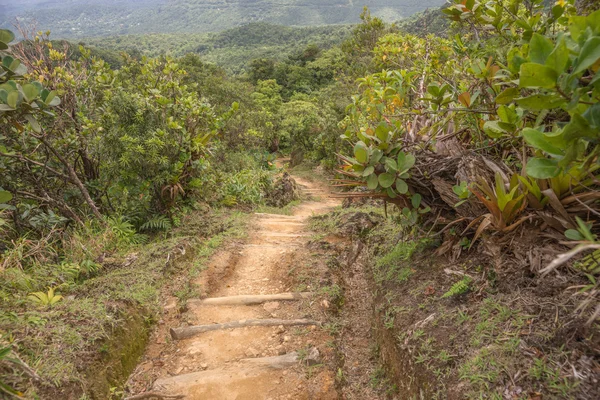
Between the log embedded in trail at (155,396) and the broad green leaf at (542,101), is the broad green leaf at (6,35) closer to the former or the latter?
the log embedded in trail at (155,396)

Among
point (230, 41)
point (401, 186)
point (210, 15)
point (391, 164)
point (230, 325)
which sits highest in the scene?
point (210, 15)

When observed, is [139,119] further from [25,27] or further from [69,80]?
[25,27]

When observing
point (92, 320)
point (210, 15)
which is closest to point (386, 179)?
point (92, 320)

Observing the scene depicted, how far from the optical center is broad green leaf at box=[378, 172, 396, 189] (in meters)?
2.35

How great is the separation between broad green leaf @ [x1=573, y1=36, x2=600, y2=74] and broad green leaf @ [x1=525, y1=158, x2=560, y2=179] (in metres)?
0.37

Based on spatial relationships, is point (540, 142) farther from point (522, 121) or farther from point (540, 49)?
point (522, 121)

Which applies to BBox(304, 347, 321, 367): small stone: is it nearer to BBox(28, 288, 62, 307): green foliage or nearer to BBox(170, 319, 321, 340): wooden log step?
BBox(170, 319, 321, 340): wooden log step

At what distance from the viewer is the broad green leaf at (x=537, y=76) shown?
41.6 inches

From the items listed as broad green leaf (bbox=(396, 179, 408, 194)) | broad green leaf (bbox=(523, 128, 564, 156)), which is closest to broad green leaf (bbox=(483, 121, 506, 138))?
broad green leaf (bbox=(396, 179, 408, 194))

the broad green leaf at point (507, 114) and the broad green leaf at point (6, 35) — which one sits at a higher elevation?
the broad green leaf at point (6, 35)

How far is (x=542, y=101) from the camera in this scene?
1.17 m

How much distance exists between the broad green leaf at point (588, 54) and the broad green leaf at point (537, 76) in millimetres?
61

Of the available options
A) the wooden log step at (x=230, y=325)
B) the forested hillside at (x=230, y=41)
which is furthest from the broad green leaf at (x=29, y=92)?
the forested hillside at (x=230, y=41)

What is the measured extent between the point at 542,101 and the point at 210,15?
566ft
